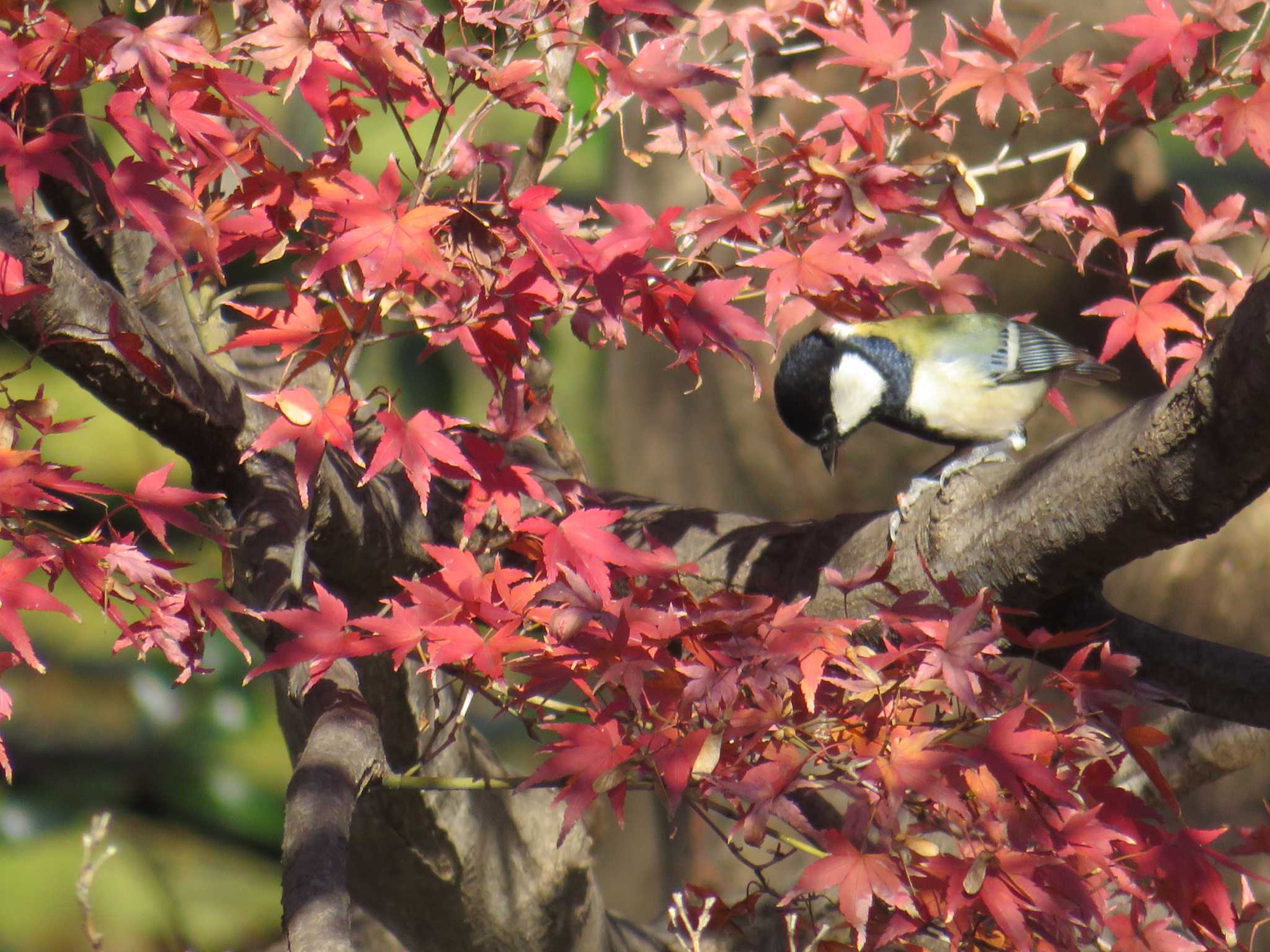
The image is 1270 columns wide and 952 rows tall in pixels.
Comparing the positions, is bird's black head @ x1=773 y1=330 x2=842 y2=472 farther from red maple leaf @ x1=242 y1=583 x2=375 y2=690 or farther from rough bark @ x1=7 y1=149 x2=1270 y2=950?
red maple leaf @ x1=242 y1=583 x2=375 y2=690

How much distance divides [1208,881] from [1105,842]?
0.60ft

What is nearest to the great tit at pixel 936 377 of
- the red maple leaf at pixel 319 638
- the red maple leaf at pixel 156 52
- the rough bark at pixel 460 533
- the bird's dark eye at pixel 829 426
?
the bird's dark eye at pixel 829 426

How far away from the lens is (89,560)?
61.5 inches

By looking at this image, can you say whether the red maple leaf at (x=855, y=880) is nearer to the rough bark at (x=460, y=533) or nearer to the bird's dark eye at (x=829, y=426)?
the rough bark at (x=460, y=533)

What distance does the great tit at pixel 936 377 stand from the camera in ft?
8.70

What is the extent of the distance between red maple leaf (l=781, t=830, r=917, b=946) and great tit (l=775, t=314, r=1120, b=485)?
1289 mm

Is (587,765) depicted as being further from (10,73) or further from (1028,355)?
(1028,355)

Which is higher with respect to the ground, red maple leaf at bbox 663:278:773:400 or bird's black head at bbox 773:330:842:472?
red maple leaf at bbox 663:278:773:400

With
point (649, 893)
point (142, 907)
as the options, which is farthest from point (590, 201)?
point (142, 907)

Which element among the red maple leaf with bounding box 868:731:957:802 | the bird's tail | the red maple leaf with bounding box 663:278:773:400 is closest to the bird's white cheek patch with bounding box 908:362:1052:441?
the bird's tail

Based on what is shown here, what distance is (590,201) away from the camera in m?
5.70

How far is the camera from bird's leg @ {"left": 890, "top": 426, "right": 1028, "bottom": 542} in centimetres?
192

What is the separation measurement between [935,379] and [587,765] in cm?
161

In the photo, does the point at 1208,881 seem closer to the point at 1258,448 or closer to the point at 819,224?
the point at 1258,448
